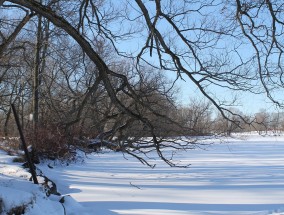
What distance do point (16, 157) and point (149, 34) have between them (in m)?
10.5

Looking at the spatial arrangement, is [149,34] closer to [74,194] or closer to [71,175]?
[74,194]

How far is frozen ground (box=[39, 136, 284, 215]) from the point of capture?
844cm

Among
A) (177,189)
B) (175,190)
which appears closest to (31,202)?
(175,190)

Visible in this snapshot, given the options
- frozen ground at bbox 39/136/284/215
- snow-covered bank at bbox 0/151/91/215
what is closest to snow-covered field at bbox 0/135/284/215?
frozen ground at bbox 39/136/284/215

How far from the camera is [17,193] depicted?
6.66 meters

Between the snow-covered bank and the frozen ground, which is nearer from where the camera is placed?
the snow-covered bank

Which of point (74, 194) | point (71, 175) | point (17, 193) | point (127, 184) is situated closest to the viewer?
point (17, 193)

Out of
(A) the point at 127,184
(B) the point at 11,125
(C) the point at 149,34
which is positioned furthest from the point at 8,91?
(C) the point at 149,34

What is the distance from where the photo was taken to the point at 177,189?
427 inches

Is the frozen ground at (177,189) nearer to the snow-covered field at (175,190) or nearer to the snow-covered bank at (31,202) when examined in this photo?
the snow-covered field at (175,190)

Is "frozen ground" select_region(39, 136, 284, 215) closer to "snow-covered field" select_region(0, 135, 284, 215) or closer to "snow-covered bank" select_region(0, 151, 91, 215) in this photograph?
"snow-covered field" select_region(0, 135, 284, 215)

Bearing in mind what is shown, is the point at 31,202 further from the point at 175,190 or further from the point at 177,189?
the point at 177,189

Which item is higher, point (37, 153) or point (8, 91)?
point (8, 91)

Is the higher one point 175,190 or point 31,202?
point 31,202
